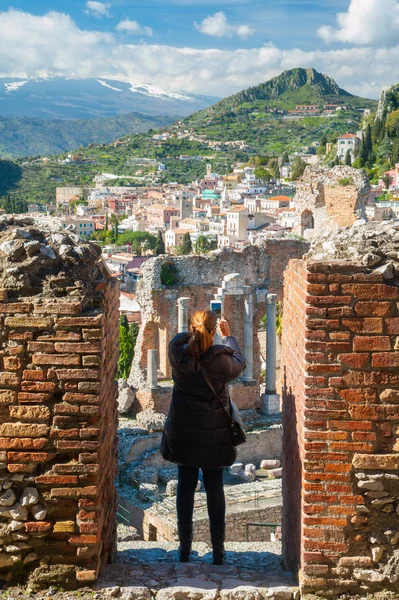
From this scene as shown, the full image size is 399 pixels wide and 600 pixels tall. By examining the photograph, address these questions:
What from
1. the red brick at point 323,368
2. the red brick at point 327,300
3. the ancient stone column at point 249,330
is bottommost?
the ancient stone column at point 249,330

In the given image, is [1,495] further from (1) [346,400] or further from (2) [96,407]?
(1) [346,400]

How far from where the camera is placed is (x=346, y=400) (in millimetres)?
4262

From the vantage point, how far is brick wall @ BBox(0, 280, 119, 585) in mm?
4223

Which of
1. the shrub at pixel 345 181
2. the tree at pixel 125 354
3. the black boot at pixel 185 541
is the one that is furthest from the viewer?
the shrub at pixel 345 181

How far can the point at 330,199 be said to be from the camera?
34.0 m

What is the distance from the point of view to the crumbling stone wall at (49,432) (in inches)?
166

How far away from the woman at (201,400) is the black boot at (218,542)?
0.27 m

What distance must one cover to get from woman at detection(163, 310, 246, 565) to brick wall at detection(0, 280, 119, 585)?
1.98ft

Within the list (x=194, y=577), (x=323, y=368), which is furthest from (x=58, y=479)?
(x=323, y=368)

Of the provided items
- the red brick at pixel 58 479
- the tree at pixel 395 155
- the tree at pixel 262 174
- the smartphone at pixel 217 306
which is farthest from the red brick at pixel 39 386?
the tree at pixel 262 174

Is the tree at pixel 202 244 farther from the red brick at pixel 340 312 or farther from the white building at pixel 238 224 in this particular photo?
the red brick at pixel 340 312

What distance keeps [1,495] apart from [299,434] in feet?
5.96

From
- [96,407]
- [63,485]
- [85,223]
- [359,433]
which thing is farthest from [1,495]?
[85,223]

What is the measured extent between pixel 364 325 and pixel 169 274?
2009cm
